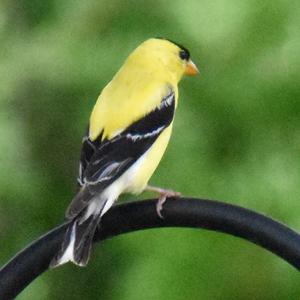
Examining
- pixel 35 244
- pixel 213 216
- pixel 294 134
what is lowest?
pixel 35 244

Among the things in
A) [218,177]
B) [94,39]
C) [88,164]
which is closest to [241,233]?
[88,164]

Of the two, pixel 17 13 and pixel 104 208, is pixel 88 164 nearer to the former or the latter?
pixel 104 208

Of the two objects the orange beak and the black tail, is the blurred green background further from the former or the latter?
the black tail

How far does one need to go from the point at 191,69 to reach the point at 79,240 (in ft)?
2.45

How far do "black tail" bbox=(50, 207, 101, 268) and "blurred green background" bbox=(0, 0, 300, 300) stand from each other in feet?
1.48

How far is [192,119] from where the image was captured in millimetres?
3064

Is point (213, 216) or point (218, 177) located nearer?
point (213, 216)

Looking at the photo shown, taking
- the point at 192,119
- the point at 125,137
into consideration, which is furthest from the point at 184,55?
the point at 125,137

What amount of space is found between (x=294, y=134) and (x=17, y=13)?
2.47 feet

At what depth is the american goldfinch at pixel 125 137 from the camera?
2.62 m

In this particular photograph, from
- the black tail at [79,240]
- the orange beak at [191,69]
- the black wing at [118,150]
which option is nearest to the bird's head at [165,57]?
the orange beak at [191,69]

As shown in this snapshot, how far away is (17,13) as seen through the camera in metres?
3.21

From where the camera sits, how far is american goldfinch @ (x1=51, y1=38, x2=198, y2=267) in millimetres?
2617

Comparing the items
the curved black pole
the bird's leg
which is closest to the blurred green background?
the bird's leg
